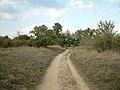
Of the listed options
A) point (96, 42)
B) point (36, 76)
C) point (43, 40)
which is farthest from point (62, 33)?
point (36, 76)

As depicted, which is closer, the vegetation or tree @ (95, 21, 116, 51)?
the vegetation

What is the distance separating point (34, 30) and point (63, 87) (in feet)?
203

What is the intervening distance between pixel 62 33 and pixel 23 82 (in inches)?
3474

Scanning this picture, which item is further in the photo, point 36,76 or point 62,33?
point 62,33

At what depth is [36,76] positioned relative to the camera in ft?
55.6

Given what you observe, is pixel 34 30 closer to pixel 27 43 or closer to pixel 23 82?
pixel 27 43

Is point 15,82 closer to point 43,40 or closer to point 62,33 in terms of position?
point 43,40

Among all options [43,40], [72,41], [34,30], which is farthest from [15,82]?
[72,41]

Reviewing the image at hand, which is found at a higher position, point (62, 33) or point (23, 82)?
point (62, 33)

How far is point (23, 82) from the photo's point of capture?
48.0ft

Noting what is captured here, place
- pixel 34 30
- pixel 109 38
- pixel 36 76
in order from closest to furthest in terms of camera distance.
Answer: pixel 36 76, pixel 109 38, pixel 34 30

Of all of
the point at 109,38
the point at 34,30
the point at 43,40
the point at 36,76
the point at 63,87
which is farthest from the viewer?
the point at 34,30

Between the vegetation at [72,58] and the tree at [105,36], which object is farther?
the tree at [105,36]

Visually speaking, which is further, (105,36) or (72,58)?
(105,36)
